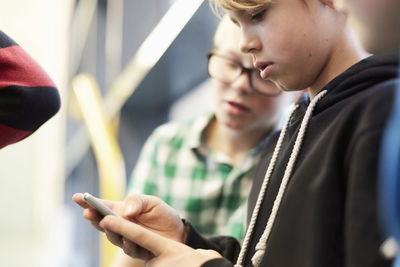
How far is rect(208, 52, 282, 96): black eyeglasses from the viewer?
116 centimetres

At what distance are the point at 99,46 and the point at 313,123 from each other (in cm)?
340

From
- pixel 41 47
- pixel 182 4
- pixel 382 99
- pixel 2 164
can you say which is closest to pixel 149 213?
pixel 382 99

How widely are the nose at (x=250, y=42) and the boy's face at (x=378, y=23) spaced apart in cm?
24

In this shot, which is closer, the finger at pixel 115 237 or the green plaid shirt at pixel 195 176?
the finger at pixel 115 237

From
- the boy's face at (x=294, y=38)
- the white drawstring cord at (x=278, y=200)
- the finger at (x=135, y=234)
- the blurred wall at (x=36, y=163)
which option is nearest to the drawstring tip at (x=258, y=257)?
the white drawstring cord at (x=278, y=200)

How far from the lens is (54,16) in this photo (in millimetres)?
5203

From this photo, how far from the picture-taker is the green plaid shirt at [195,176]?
120cm

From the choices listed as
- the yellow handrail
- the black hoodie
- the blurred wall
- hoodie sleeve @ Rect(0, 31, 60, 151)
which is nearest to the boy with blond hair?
the black hoodie

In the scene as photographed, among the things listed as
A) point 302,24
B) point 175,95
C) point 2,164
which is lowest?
point 2,164

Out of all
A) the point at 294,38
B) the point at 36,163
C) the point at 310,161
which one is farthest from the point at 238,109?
the point at 36,163

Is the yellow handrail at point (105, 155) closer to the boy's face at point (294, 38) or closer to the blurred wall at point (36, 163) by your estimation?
the boy's face at point (294, 38)

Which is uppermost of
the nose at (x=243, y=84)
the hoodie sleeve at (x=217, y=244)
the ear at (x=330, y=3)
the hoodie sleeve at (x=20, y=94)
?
the ear at (x=330, y=3)

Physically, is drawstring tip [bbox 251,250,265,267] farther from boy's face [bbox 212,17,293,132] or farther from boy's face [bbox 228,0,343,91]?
boy's face [bbox 212,17,293,132]

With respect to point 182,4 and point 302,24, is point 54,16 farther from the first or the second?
point 302,24
